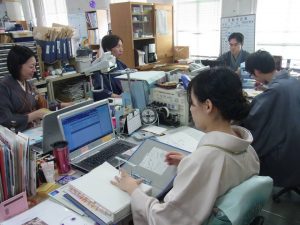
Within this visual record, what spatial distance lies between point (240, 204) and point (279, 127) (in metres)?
1.14

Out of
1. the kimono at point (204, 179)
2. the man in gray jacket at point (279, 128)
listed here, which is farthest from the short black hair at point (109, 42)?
the kimono at point (204, 179)

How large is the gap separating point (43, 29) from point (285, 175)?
3.25 m

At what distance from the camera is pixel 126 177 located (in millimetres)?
1255

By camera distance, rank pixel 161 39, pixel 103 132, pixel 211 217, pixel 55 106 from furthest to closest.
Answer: pixel 161 39, pixel 55 106, pixel 103 132, pixel 211 217

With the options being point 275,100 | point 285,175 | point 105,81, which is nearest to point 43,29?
point 105,81

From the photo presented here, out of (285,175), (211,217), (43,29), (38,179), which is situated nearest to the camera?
(211,217)

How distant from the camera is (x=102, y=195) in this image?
118cm

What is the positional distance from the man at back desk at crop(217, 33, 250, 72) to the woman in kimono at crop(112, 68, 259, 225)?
2.97 meters

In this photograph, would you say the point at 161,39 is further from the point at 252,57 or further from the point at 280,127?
the point at 280,127

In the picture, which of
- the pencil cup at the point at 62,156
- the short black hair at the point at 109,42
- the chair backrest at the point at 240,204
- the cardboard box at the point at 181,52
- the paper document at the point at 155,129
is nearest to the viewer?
the chair backrest at the point at 240,204

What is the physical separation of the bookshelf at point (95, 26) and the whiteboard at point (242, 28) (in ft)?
8.47

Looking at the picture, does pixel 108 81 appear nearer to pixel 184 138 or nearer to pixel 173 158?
pixel 184 138

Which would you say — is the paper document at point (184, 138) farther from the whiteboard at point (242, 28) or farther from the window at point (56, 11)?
the window at point (56, 11)

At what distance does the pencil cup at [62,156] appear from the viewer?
4.94 feet
